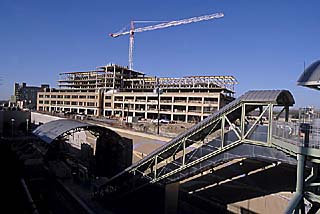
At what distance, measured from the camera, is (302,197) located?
8844 millimetres

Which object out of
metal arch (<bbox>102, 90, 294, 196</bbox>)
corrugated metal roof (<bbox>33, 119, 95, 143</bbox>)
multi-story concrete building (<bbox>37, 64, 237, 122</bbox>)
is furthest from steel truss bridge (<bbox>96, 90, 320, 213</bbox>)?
multi-story concrete building (<bbox>37, 64, 237, 122</bbox>)

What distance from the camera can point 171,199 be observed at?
1880 centimetres

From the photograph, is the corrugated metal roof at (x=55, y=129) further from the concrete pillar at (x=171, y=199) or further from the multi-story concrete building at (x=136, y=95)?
the multi-story concrete building at (x=136, y=95)

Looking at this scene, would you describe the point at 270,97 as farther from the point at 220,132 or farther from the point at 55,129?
the point at 55,129

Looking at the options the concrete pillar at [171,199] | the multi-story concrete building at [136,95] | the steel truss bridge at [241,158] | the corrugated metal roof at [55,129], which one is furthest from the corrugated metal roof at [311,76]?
the multi-story concrete building at [136,95]

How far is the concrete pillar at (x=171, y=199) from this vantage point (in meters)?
18.6

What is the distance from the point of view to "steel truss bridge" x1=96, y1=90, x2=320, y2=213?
931cm

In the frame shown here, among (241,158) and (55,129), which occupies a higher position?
(241,158)

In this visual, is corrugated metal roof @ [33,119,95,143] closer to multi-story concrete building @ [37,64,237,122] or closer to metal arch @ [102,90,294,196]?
metal arch @ [102,90,294,196]

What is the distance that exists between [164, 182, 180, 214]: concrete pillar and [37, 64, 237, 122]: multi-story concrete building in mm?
48585

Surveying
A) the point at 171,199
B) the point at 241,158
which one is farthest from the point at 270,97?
the point at 171,199

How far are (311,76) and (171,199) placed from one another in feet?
42.8

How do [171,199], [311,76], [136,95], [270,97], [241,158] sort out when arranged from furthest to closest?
[136,95] → [171,199] → [241,158] → [270,97] → [311,76]

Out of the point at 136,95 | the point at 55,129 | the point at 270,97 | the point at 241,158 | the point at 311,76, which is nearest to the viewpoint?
the point at 311,76
